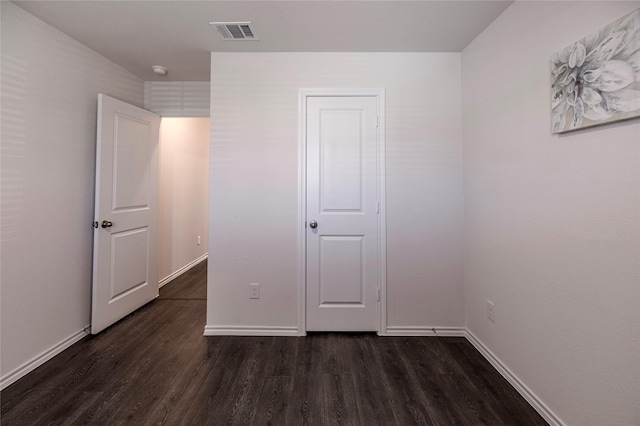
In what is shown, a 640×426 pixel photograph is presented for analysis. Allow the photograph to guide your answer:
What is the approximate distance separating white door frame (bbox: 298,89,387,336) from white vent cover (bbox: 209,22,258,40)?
554 millimetres

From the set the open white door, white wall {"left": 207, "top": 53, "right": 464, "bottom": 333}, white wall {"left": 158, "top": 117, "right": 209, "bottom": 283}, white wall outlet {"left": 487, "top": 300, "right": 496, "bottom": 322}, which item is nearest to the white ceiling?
white wall {"left": 207, "top": 53, "right": 464, "bottom": 333}

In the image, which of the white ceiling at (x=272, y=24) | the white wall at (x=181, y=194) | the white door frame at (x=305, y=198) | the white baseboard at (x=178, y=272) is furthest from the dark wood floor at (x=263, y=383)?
the white ceiling at (x=272, y=24)

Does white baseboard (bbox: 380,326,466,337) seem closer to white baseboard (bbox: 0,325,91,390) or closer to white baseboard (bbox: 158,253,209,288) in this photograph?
white baseboard (bbox: 0,325,91,390)

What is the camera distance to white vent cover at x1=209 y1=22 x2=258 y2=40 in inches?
76.3

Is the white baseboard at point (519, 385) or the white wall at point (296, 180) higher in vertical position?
the white wall at point (296, 180)

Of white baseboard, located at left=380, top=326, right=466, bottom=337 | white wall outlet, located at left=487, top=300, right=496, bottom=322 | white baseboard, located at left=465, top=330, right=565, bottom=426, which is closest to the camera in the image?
white baseboard, located at left=465, top=330, right=565, bottom=426

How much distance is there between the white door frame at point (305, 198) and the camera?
7.59ft

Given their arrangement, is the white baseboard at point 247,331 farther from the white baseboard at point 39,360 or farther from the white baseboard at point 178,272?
the white baseboard at point 178,272

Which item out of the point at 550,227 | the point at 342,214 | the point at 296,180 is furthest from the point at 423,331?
the point at 296,180

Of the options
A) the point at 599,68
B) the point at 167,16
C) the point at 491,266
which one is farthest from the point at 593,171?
the point at 167,16

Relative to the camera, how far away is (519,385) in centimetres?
164

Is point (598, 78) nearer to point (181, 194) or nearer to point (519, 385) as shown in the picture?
point (519, 385)

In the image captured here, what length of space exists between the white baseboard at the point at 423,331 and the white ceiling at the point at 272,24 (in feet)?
7.63

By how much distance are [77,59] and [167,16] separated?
97cm
